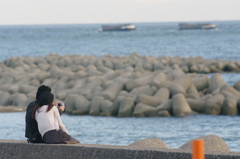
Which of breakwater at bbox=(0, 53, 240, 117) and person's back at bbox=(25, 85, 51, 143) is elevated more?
person's back at bbox=(25, 85, 51, 143)

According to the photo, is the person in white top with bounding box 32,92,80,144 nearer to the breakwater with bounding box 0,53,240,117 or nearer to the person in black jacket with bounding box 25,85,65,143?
the person in black jacket with bounding box 25,85,65,143

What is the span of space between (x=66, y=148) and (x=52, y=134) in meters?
0.35

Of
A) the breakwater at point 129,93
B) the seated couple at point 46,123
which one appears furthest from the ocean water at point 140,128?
the seated couple at point 46,123

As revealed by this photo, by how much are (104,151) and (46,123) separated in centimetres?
91

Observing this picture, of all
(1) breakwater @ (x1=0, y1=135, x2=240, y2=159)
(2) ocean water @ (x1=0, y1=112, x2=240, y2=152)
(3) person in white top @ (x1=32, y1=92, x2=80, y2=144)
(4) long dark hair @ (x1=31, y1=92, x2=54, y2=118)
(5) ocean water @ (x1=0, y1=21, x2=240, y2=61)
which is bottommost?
(5) ocean water @ (x1=0, y1=21, x2=240, y2=61)

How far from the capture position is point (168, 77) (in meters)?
19.1

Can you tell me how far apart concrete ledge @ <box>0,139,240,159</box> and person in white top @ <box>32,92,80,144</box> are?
19cm

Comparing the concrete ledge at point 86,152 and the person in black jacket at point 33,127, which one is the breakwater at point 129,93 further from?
the concrete ledge at point 86,152

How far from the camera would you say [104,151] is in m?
6.30

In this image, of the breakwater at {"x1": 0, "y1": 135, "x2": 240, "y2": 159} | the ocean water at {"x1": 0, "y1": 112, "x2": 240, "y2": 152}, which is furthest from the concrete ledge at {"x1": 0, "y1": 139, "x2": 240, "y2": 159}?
A: the ocean water at {"x1": 0, "y1": 112, "x2": 240, "y2": 152}

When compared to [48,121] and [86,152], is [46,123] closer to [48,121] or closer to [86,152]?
[48,121]

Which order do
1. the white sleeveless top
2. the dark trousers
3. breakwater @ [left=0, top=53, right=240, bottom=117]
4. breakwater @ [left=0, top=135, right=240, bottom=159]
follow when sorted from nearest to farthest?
breakwater @ [left=0, top=135, right=240, bottom=159] < the dark trousers < the white sleeveless top < breakwater @ [left=0, top=53, right=240, bottom=117]

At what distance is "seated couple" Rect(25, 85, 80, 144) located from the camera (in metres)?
6.77

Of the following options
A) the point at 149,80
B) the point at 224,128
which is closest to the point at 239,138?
the point at 224,128
